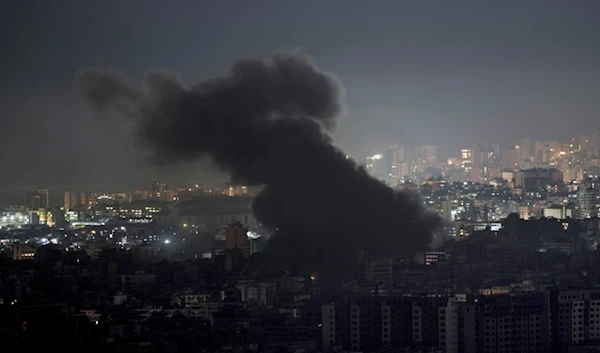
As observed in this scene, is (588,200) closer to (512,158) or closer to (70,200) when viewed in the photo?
(512,158)

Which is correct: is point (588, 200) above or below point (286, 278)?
above

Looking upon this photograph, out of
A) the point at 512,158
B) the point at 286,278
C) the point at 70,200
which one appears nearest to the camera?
the point at 286,278

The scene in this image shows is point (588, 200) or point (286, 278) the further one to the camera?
point (588, 200)

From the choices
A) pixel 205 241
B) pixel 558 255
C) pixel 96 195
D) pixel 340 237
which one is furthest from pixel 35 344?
pixel 96 195

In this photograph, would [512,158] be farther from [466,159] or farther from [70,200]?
[70,200]

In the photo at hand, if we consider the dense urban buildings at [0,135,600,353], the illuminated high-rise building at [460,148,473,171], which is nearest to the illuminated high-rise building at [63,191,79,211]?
the dense urban buildings at [0,135,600,353]

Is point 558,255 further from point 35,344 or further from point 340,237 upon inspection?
point 35,344

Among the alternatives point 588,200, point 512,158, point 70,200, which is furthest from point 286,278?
point 512,158

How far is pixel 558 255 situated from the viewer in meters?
26.4

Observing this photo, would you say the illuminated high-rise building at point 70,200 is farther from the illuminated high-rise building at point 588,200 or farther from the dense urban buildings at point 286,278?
the illuminated high-rise building at point 588,200

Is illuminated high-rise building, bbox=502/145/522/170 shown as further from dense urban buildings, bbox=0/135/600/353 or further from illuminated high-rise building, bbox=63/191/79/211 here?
illuminated high-rise building, bbox=63/191/79/211

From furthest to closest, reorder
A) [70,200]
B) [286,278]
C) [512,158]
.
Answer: [512,158], [70,200], [286,278]

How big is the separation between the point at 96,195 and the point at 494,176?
10790 mm

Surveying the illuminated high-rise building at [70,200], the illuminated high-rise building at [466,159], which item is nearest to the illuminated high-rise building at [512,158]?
the illuminated high-rise building at [466,159]
